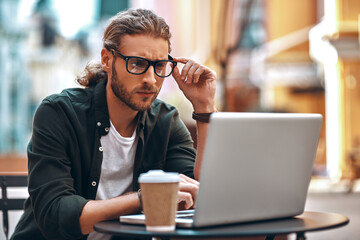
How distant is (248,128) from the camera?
1948 mm

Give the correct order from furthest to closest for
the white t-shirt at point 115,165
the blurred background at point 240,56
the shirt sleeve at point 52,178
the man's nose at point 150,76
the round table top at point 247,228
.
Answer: the blurred background at point 240,56 < the white t-shirt at point 115,165 < the man's nose at point 150,76 < the shirt sleeve at point 52,178 < the round table top at point 247,228

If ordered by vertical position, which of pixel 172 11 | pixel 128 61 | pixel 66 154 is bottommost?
pixel 66 154

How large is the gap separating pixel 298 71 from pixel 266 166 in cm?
2331

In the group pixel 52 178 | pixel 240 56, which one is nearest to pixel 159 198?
pixel 52 178

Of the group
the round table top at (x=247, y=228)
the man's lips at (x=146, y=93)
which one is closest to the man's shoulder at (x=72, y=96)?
the man's lips at (x=146, y=93)

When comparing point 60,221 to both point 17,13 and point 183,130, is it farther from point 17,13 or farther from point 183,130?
point 17,13

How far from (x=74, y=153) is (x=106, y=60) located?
0.43 m

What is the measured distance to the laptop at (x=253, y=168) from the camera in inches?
74.6

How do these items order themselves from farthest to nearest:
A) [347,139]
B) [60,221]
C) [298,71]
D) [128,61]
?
[298,71]
[347,139]
[128,61]
[60,221]

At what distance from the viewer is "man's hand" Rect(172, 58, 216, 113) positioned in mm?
2760

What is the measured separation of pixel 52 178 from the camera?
2389 mm

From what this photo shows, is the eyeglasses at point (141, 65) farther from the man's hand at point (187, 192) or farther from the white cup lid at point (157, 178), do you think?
the white cup lid at point (157, 178)

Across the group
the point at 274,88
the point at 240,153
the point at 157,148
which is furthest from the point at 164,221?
the point at 274,88

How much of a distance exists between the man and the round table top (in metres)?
0.23
